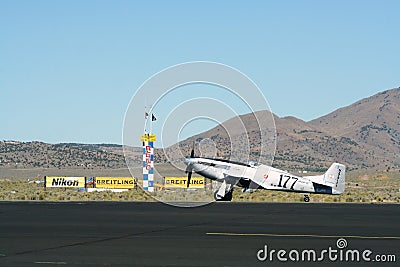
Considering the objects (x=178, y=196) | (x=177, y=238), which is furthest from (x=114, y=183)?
(x=177, y=238)

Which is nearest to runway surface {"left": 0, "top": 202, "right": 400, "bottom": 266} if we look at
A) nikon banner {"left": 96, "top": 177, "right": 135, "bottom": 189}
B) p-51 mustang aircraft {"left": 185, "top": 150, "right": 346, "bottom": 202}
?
p-51 mustang aircraft {"left": 185, "top": 150, "right": 346, "bottom": 202}

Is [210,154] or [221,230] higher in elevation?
[210,154]

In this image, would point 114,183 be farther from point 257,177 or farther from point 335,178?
point 335,178

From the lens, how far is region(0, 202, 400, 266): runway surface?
17.0 metres

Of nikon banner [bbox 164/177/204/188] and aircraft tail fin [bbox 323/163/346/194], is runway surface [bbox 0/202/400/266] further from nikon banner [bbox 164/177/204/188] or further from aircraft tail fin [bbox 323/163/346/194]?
nikon banner [bbox 164/177/204/188]

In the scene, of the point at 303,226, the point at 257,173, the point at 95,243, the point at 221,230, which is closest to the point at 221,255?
the point at 95,243

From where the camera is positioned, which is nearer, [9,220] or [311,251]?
[311,251]

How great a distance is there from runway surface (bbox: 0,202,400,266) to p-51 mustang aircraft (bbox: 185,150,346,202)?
26550 millimetres

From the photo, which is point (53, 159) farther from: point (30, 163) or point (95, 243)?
point (95, 243)

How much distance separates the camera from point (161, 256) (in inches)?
690

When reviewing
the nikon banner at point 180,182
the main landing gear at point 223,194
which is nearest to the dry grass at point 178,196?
the main landing gear at point 223,194

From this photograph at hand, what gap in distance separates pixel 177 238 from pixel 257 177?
39.0 m

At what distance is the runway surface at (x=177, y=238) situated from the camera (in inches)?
668

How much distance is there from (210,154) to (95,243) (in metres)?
44.6
